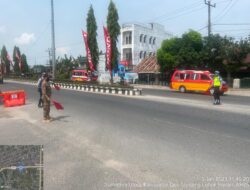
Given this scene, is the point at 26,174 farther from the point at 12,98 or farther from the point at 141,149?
the point at 12,98

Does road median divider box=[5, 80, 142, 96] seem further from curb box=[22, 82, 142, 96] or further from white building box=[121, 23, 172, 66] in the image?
white building box=[121, 23, 172, 66]

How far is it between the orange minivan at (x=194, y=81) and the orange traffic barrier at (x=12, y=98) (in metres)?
15.0

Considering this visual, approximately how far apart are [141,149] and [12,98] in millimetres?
13744

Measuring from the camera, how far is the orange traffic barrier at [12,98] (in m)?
20.0

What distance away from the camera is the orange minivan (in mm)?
29234

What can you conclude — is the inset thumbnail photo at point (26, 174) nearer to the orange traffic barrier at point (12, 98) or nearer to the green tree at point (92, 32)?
the orange traffic barrier at point (12, 98)

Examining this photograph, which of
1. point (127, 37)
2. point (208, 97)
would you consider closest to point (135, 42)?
point (127, 37)

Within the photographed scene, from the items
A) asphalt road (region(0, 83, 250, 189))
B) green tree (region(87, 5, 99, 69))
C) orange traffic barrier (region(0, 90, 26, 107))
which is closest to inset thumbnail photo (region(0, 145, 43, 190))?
asphalt road (region(0, 83, 250, 189))

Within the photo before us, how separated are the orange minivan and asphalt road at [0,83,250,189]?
595 inches

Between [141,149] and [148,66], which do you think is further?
[148,66]

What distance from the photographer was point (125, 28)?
65250 millimetres

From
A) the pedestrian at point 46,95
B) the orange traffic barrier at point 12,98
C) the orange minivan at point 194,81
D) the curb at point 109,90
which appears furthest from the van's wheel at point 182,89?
the pedestrian at point 46,95

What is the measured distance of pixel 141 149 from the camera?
27.4 feet

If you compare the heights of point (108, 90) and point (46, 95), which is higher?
point (46, 95)
